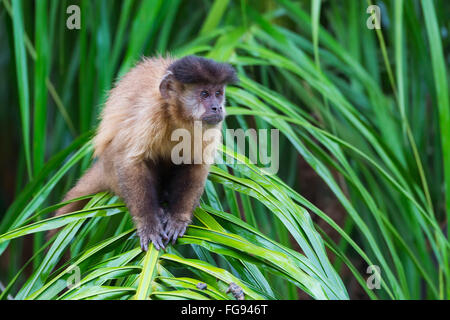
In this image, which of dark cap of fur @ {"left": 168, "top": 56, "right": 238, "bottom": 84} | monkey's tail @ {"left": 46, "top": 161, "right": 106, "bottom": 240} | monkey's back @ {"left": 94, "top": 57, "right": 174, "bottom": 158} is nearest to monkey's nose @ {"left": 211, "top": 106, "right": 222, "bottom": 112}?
dark cap of fur @ {"left": 168, "top": 56, "right": 238, "bottom": 84}

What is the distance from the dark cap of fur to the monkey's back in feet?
0.49

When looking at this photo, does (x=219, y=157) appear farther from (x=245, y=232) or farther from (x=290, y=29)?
(x=290, y=29)

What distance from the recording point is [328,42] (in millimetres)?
3309

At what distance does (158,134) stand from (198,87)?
0.27m

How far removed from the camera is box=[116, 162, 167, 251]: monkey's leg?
220 cm

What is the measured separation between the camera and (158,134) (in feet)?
8.35

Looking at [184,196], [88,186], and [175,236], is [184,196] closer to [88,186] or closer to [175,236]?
[175,236]

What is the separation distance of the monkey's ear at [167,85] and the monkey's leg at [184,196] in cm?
33

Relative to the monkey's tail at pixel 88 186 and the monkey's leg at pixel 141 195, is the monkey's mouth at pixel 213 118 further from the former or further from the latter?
the monkey's tail at pixel 88 186

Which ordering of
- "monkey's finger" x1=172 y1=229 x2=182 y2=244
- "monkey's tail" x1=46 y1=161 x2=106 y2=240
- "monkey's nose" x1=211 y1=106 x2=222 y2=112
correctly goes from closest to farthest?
"monkey's finger" x1=172 y1=229 x2=182 y2=244, "monkey's nose" x1=211 y1=106 x2=222 y2=112, "monkey's tail" x1=46 y1=161 x2=106 y2=240

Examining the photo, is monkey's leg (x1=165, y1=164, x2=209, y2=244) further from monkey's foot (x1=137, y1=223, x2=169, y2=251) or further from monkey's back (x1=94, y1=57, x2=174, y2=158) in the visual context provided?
monkey's back (x1=94, y1=57, x2=174, y2=158)

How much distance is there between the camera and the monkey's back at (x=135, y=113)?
2.50 metres
